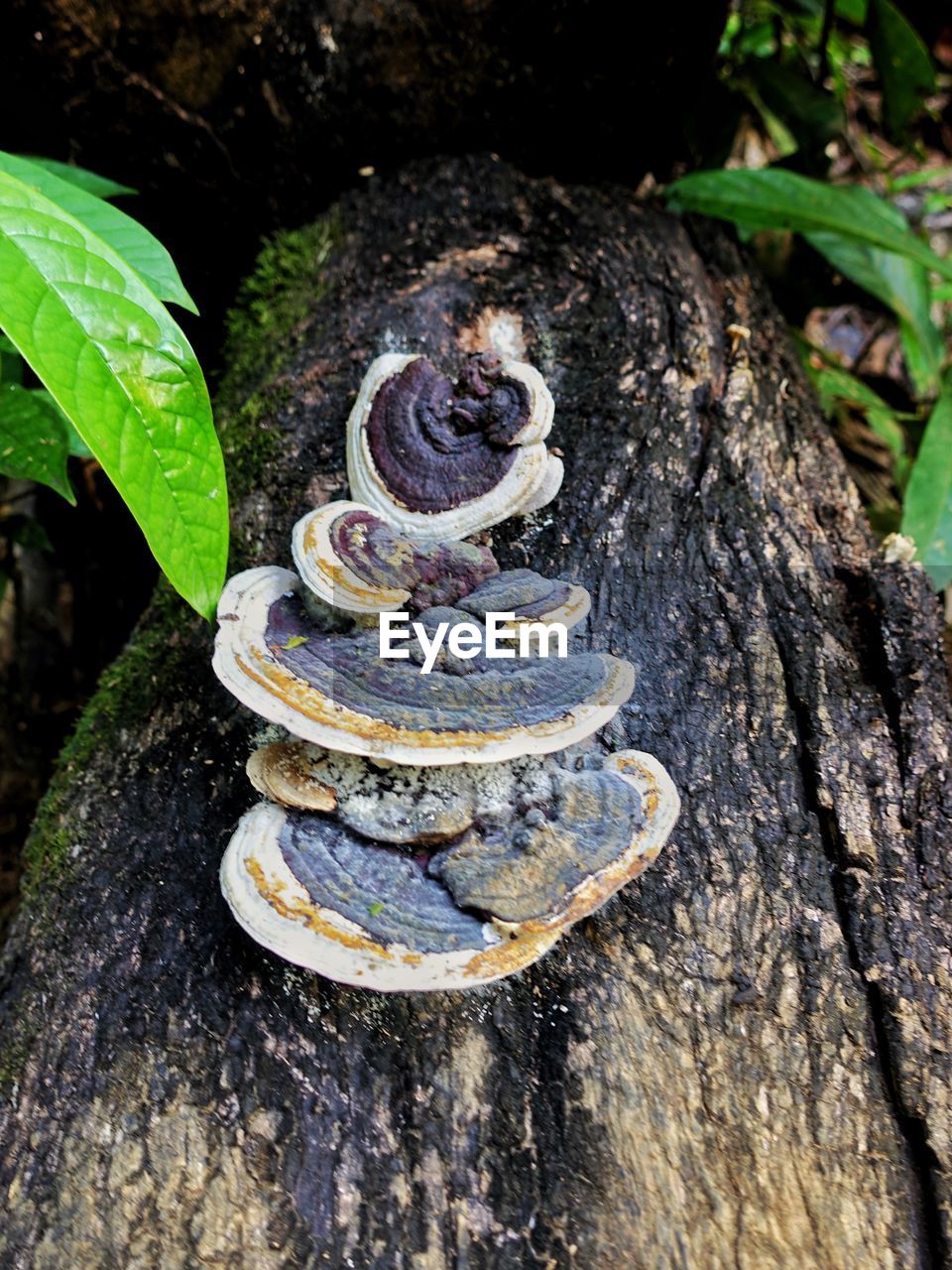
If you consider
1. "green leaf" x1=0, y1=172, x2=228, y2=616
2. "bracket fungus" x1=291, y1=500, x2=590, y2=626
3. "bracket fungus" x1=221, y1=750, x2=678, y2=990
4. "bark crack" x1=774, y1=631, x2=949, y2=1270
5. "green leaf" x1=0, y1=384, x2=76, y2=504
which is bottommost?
"bark crack" x1=774, y1=631, x2=949, y2=1270

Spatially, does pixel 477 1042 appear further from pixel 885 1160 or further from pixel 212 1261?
pixel 885 1160

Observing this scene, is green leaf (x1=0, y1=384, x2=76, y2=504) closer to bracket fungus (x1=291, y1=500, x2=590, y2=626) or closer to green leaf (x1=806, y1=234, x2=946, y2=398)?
bracket fungus (x1=291, y1=500, x2=590, y2=626)

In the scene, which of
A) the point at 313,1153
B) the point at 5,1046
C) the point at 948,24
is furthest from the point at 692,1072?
the point at 948,24

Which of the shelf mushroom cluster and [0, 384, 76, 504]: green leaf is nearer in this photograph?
the shelf mushroom cluster

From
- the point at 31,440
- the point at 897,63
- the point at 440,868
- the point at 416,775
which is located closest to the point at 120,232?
the point at 31,440

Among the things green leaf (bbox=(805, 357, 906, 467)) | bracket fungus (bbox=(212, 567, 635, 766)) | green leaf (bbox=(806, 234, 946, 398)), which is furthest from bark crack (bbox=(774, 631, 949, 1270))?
green leaf (bbox=(806, 234, 946, 398))

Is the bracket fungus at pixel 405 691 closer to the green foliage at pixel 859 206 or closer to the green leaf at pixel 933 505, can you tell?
the green leaf at pixel 933 505

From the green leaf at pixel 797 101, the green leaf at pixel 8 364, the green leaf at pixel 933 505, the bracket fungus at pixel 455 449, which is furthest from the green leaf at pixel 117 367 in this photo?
the green leaf at pixel 797 101
